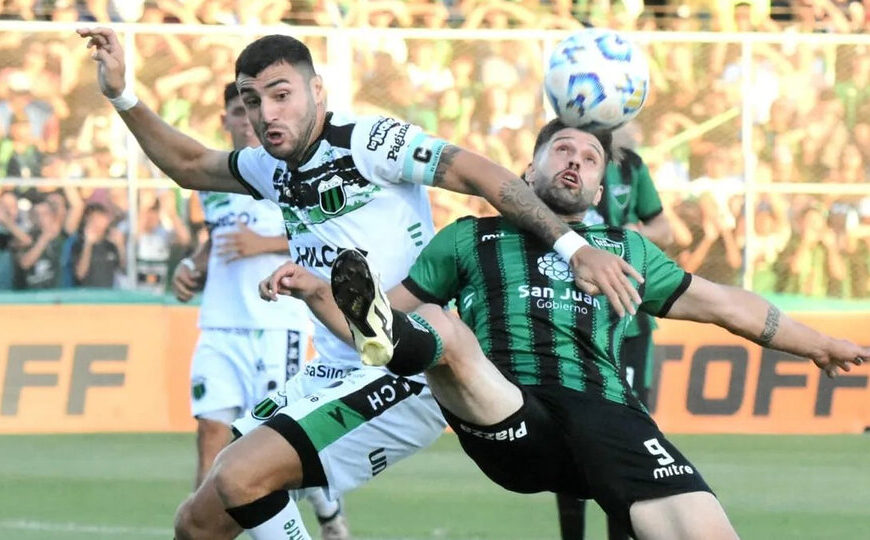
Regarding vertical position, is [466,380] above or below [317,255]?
below

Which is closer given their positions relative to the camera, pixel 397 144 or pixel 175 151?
pixel 397 144

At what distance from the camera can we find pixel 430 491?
10.4 meters

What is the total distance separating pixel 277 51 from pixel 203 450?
11.1ft

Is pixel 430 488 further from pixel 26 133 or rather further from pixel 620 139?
pixel 26 133

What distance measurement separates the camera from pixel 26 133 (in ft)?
47.2

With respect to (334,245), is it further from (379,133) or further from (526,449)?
(526,449)

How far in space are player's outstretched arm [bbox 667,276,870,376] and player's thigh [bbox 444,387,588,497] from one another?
2.32ft

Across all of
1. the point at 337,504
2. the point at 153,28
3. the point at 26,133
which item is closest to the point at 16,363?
the point at 26,133

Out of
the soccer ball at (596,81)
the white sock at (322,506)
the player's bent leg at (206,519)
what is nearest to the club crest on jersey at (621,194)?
the soccer ball at (596,81)

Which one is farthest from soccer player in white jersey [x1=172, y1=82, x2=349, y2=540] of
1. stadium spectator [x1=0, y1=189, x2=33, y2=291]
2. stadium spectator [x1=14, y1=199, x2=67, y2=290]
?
stadium spectator [x1=0, y1=189, x2=33, y2=291]

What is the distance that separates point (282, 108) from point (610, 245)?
48.9 inches

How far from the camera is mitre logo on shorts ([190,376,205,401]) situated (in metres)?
8.85

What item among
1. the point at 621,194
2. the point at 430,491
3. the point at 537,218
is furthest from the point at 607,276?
the point at 430,491

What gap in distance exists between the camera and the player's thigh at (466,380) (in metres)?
5.19
